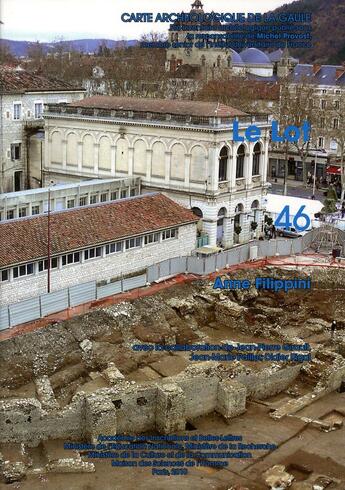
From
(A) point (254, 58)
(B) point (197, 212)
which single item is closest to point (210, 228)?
(B) point (197, 212)

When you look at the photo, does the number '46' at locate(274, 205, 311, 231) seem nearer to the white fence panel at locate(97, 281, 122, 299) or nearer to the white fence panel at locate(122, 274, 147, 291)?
the white fence panel at locate(122, 274, 147, 291)

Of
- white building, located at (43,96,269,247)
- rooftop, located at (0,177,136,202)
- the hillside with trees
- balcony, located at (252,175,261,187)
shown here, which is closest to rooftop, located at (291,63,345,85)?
balcony, located at (252,175,261,187)

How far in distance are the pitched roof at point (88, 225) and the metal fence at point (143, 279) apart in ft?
6.95

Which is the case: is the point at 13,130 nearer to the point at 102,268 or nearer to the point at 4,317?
the point at 102,268

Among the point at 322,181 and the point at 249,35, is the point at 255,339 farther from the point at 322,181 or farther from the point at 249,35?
the point at 322,181

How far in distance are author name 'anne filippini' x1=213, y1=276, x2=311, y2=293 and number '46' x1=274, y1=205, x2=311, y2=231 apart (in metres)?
8.85

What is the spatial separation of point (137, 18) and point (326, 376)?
19.7 m

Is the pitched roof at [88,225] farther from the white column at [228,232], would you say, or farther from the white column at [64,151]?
the white column at [64,151]

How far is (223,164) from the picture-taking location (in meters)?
47.5

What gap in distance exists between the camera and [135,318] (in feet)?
119

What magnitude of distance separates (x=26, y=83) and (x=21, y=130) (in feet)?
14.8

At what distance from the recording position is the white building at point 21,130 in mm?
55906

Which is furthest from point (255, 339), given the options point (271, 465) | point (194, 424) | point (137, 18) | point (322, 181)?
point (322, 181)

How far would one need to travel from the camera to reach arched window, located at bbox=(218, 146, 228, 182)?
155ft
